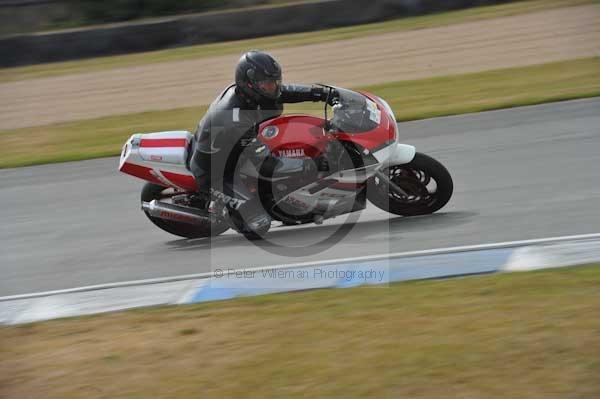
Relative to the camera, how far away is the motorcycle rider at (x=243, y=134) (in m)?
7.05

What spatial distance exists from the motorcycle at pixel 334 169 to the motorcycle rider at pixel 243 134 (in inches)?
2.0

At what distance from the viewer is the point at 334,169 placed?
729 cm

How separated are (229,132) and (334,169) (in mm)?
870

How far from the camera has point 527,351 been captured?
4.68 metres

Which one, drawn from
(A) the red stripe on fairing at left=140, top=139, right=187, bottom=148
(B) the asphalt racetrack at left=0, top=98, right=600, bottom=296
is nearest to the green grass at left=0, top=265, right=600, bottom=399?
(B) the asphalt racetrack at left=0, top=98, right=600, bottom=296

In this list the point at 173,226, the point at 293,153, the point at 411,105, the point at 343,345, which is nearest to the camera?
the point at 343,345

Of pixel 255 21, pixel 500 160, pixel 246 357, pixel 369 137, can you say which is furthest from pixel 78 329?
pixel 255 21

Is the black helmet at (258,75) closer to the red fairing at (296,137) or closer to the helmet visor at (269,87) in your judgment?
the helmet visor at (269,87)

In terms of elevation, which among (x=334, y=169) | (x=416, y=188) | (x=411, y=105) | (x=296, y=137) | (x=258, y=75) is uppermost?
(x=258, y=75)

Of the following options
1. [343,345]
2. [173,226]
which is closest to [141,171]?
[173,226]

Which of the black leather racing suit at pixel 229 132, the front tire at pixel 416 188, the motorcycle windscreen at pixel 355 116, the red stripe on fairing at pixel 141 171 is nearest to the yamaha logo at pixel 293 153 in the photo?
the black leather racing suit at pixel 229 132

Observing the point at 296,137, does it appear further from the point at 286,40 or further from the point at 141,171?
the point at 286,40

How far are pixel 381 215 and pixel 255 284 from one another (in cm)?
172

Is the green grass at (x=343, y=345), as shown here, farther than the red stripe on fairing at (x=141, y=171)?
No
